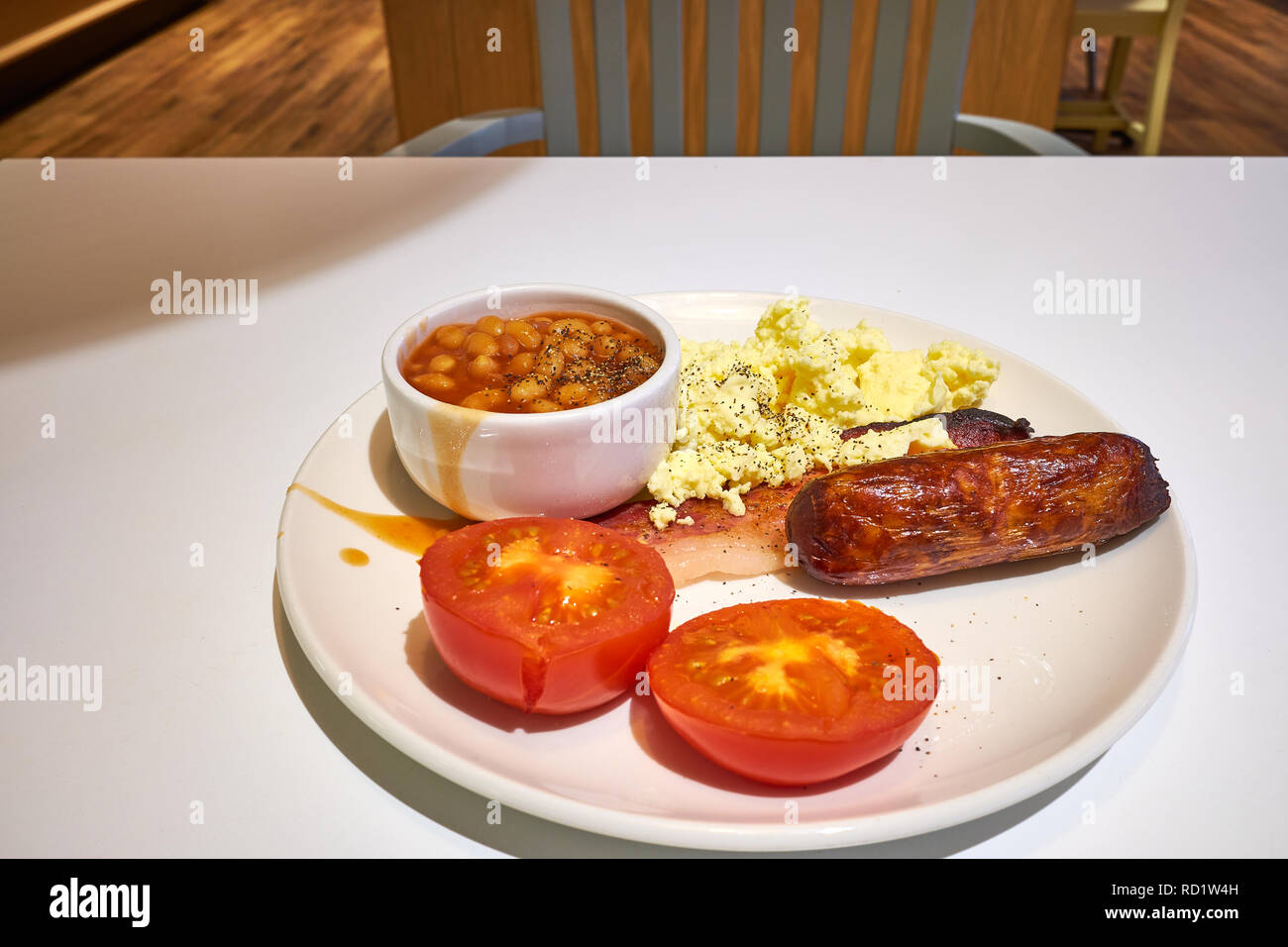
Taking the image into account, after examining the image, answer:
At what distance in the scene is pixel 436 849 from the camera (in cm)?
116

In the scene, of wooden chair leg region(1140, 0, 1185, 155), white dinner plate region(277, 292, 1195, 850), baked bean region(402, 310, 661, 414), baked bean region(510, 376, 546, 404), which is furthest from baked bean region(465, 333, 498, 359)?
wooden chair leg region(1140, 0, 1185, 155)

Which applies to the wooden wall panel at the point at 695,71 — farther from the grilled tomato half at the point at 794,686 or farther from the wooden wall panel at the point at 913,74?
the grilled tomato half at the point at 794,686

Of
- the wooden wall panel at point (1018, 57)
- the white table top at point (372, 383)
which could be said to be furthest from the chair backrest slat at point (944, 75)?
the wooden wall panel at point (1018, 57)

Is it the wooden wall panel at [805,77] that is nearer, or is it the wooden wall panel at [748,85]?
the wooden wall panel at [805,77]

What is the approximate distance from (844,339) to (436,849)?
1.15m

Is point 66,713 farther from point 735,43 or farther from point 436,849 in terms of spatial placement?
point 735,43

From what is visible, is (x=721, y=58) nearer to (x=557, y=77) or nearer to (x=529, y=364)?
(x=557, y=77)

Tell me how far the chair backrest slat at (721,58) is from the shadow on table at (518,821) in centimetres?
252

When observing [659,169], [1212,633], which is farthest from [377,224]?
[1212,633]

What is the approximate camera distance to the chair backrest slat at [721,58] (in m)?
3.23

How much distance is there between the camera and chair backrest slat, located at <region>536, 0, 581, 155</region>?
3.14 m

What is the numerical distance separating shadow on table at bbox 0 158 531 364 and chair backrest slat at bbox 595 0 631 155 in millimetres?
468

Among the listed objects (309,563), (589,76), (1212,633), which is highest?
(589,76)

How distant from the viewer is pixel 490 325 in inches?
69.8
